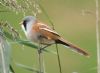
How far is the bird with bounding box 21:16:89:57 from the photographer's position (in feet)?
13.7

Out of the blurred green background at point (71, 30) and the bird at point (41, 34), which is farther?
the blurred green background at point (71, 30)

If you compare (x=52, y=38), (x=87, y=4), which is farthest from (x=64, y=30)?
(x=52, y=38)

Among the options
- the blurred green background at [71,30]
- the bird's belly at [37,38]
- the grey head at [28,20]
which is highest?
the blurred green background at [71,30]

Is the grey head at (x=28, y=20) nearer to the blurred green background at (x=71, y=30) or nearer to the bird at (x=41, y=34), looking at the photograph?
the bird at (x=41, y=34)

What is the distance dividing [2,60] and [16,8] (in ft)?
0.88

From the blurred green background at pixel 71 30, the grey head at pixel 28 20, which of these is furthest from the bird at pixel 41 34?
the blurred green background at pixel 71 30

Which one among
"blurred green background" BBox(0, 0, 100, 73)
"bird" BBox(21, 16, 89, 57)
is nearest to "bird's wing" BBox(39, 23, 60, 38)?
"bird" BBox(21, 16, 89, 57)

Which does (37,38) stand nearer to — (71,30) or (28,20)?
(28,20)

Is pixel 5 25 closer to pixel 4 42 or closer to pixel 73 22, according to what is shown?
pixel 4 42

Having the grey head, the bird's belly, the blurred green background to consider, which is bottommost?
the bird's belly

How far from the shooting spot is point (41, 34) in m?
4.34

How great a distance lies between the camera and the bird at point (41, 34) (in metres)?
4.19

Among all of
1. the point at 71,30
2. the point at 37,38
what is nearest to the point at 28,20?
the point at 37,38

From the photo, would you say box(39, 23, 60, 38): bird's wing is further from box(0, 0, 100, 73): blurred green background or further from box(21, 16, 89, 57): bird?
box(0, 0, 100, 73): blurred green background
